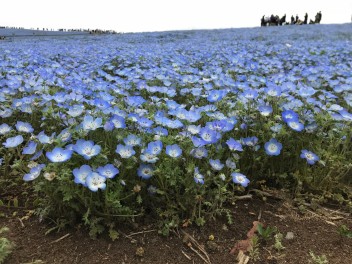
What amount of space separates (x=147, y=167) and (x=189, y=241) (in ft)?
1.30

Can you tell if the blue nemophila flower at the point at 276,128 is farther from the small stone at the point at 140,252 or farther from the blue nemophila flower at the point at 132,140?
the small stone at the point at 140,252

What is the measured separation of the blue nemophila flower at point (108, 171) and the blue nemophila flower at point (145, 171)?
0.41 ft

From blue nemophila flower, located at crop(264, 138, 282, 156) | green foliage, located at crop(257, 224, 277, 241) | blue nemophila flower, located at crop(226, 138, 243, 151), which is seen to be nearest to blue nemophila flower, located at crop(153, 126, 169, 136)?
blue nemophila flower, located at crop(226, 138, 243, 151)

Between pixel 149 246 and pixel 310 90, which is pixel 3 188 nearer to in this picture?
pixel 149 246

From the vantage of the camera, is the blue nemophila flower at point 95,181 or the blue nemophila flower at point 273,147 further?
the blue nemophila flower at point 273,147

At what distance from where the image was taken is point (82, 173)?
1.66 metres

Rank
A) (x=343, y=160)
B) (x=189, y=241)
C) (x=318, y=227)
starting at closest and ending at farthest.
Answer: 1. (x=189, y=241)
2. (x=318, y=227)
3. (x=343, y=160)

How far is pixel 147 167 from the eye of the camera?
6.04 feet

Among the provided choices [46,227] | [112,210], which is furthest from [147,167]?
[46,227]

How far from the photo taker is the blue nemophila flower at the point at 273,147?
211cm

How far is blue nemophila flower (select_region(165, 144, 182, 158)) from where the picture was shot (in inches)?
73.4

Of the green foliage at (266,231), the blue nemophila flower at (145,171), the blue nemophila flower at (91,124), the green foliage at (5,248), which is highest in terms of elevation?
the blue nemophila flower at (91,124)

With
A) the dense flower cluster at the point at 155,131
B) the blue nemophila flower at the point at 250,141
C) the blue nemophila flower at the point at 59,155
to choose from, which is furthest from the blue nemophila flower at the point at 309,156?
the blue nemophila flower at the point at 59,155

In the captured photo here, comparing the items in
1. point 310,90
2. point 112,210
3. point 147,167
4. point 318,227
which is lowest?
point 318,227
